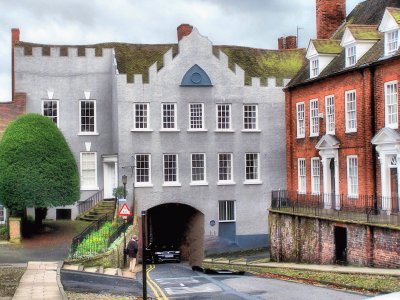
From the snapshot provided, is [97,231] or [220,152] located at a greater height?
[220,152]

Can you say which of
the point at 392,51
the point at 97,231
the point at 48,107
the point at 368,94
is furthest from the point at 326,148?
the point at 48,107

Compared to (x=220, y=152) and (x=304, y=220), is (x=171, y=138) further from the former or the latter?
(x=304, y=220)

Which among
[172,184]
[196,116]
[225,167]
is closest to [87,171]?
[172,184]

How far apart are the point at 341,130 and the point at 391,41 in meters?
6.13

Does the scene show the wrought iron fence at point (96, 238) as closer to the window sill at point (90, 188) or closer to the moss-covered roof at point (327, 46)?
the window sill at point (90, 188)

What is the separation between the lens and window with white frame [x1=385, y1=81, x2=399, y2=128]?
30234 mm

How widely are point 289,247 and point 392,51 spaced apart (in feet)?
36.4

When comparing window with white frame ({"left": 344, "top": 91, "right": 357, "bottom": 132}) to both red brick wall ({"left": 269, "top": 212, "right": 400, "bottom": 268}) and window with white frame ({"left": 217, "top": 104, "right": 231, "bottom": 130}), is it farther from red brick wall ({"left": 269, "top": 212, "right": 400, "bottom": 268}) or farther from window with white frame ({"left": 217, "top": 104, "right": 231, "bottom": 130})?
window with white frame ({"left": 217, "top": 104, "right": 231, "bottom": 130})

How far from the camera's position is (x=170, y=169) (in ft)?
137

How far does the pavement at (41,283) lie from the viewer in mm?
18969

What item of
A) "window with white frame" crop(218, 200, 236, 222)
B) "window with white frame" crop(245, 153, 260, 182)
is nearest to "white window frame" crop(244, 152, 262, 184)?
"window with white frame" crop(245, 153, 260, 182)

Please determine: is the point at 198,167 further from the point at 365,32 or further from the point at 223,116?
the point at 365,32

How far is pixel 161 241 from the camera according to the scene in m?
46.1

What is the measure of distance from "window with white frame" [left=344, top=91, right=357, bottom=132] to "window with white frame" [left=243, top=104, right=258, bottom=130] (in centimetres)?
973
